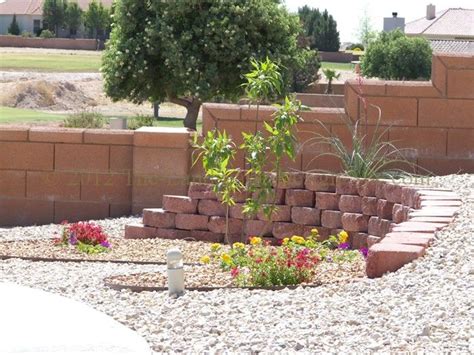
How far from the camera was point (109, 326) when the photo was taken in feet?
23.7

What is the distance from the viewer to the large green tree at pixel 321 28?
119 metres

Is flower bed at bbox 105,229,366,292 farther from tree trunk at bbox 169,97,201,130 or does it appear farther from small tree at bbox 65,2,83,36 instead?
small tree at bbox 65,2,83,36

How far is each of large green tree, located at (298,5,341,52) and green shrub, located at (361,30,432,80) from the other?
140ft

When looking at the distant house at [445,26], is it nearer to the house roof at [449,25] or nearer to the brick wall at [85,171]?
the house roof at [449,25]

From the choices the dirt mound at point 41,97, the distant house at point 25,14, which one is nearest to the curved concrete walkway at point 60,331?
the dirt mound at point 41,97

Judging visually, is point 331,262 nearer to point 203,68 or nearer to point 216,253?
point 216,253

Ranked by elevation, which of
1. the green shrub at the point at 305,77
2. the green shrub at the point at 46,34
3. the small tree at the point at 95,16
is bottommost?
the green shrub at the point at 305,77

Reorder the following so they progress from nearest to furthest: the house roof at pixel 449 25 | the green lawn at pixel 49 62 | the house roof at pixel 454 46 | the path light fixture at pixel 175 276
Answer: the path light fixture at pixel 175 276 < the house roof at pixel 454 46 < the green lawn at pixel 49 62 < the house roof at pixel 449 25

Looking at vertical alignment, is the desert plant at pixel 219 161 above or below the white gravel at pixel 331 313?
above

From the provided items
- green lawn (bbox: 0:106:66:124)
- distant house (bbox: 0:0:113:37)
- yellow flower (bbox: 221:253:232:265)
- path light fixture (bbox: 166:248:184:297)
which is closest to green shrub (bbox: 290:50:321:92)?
green lawn (bbox: 0:106:66:124)

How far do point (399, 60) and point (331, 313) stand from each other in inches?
2613

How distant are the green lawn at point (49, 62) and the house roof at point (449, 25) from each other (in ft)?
86.2

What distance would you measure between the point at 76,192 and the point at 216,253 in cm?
473

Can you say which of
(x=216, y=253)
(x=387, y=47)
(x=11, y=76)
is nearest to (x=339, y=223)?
(x=216, y=253)
